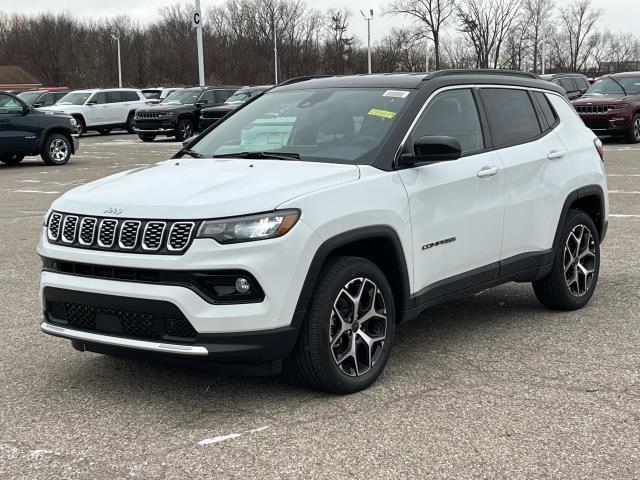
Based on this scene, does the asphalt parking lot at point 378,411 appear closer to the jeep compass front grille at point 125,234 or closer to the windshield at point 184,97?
the jeep compass front grille at point 125,234

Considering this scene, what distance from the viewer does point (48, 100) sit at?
3384cm

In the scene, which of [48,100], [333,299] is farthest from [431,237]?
[48,100]

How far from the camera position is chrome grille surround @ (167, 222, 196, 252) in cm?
387

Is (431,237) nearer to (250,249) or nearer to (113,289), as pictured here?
(250,249)

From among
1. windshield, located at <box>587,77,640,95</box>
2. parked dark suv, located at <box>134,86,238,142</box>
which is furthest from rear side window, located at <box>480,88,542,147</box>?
parked dark suv, located at <box>134,86,238,142</box>

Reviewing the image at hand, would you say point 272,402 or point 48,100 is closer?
point 272,402

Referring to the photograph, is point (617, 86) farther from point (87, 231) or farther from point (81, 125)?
point (87, 231)

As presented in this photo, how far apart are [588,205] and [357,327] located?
2.88 meters

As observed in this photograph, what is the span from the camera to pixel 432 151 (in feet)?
15.1

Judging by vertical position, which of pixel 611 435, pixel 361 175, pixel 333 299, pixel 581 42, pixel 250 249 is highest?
pixel 581 42

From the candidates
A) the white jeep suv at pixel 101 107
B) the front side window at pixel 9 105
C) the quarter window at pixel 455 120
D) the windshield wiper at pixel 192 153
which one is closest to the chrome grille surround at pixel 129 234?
the windshield wiper at pixel 192 153

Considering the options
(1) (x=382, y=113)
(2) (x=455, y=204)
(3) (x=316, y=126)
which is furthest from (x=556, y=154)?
(3) (x=316, y=126)

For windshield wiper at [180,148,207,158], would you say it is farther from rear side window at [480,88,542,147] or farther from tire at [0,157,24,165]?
tire at [0,157,24,165]

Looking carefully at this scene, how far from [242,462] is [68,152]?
18.4 metres
